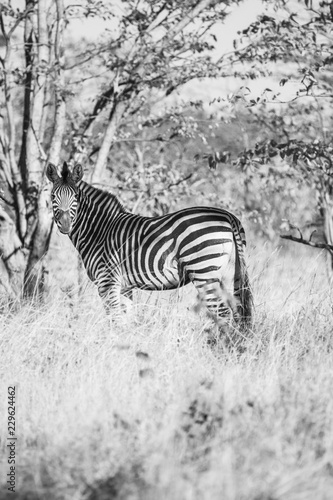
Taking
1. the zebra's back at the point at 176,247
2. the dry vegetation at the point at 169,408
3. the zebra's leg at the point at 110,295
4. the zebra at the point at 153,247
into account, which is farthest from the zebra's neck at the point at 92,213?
the dry vegetation at the point at 169,408

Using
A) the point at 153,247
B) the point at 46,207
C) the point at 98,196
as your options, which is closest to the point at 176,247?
the point at 153,247

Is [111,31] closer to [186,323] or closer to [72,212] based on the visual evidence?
[72,212]

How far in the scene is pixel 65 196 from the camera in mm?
7266

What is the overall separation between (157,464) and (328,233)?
823cm

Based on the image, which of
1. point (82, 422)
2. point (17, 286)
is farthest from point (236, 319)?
point (17, 286)

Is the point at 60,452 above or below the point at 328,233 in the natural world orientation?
below

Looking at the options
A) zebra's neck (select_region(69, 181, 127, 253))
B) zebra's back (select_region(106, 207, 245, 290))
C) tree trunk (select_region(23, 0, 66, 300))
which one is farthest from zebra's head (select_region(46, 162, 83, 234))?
tree trunk (select_region(23, 0, 66, 300))

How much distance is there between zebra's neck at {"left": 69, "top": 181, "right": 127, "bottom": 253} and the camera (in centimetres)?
759

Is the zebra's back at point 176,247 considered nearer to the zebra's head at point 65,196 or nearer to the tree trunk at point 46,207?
the zebra's head at point 65,196

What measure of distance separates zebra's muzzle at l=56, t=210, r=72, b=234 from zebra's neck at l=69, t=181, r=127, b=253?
12.2 inches

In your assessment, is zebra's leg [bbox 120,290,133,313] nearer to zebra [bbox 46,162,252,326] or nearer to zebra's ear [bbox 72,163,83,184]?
zebra [bbox 46,162,252,326]

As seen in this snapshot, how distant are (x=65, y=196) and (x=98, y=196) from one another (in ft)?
1.68

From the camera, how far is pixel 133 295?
7.81 meters

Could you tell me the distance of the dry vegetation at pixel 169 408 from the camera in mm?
3066
